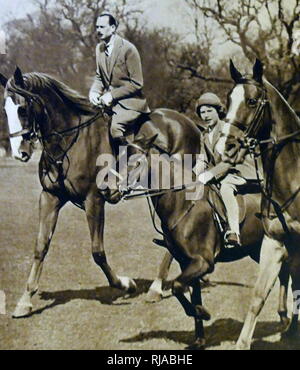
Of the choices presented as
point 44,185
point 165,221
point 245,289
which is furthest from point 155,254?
point 44,185

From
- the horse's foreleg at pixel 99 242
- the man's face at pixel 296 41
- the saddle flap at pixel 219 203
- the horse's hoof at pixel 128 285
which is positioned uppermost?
the man's face at pixel 296 41

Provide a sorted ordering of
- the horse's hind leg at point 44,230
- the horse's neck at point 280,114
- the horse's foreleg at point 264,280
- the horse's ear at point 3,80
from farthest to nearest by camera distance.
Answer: the horse's hind leg at point 44,230, the horse's ear at point 3,80, the horse's foreleg at point 264,280, the horse's neck at point 280,114

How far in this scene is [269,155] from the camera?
4.04 meters

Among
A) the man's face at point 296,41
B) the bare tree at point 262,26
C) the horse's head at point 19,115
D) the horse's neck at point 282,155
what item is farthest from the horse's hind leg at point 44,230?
the man's face at point 296,41

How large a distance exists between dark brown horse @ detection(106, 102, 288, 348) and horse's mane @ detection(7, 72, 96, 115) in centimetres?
52

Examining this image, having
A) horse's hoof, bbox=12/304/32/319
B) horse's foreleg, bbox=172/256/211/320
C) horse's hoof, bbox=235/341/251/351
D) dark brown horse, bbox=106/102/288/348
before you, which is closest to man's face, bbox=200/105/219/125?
dark brown horse, bbox=106/102/288/348

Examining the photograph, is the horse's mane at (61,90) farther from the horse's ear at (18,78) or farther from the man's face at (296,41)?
the man's face at (296,41)

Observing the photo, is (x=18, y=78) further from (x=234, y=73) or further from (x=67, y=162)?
(x=234, y=73)

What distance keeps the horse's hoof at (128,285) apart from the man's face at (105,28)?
1.83 m

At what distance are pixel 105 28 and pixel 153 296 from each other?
2.05 m

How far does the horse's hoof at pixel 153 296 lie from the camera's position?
175 inches

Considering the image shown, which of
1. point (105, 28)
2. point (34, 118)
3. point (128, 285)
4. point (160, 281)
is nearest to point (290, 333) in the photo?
point (160, 281)

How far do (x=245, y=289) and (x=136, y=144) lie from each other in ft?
4.52

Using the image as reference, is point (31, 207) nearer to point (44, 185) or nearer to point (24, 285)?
point (44, 185)
